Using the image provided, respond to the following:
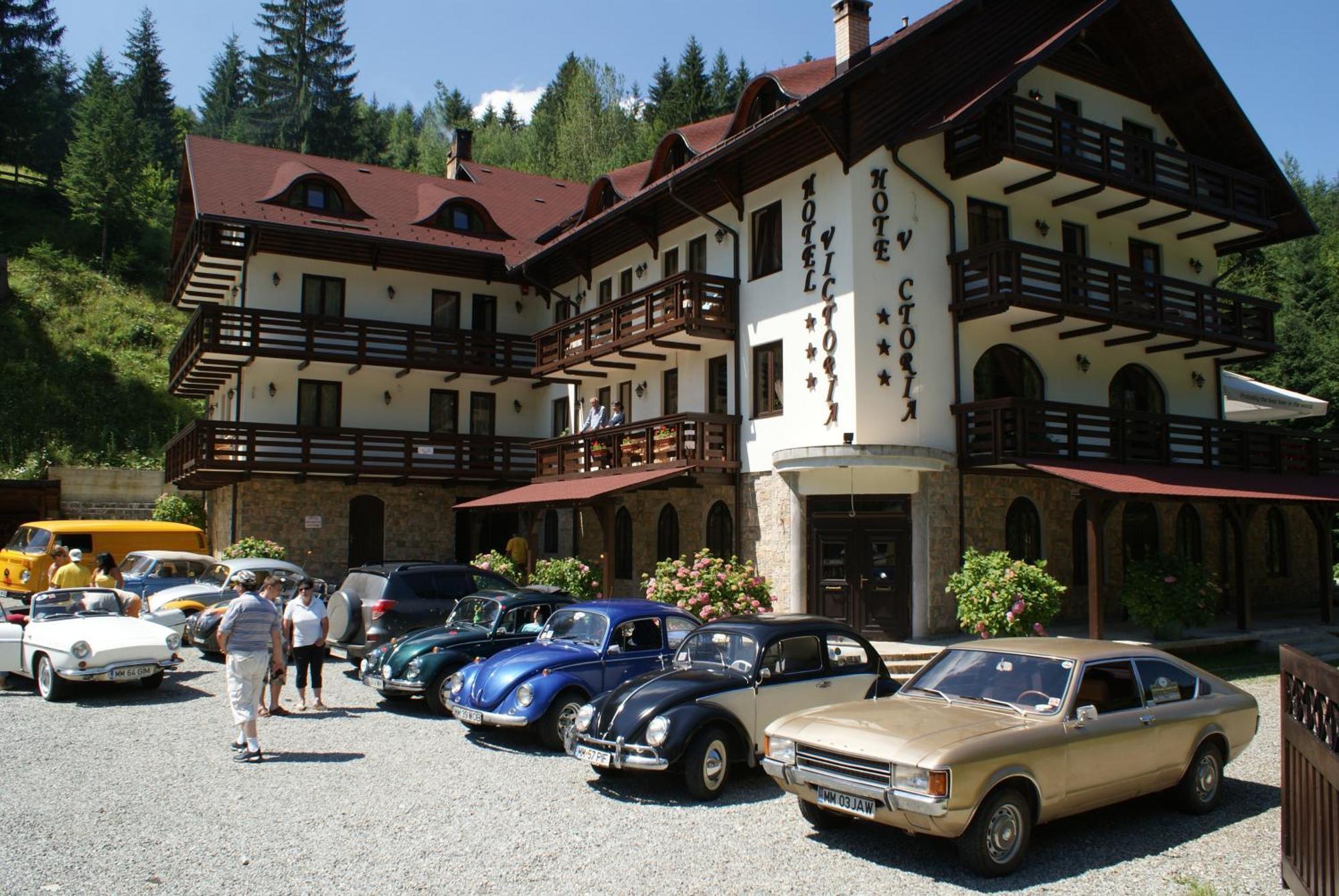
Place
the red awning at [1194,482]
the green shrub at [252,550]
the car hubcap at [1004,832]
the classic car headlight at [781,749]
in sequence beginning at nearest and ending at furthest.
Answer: the car hubcap at [1004,832] → the classic car headlight at [781,749] → the red awning at [1194,482] → the green shrub at [252,550]

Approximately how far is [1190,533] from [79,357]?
144ft

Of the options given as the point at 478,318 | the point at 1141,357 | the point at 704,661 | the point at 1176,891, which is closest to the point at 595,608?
the point at 704,661

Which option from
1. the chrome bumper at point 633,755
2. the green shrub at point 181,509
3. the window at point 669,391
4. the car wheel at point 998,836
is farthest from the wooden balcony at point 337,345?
the car wheel at point 998,836

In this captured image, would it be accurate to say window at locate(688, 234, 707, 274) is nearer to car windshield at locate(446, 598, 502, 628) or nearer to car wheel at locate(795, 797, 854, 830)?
car windshield at locate(446, 598, 502, 628)

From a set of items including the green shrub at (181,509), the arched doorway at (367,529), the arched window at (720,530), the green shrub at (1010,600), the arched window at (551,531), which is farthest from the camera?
the green shrub at (181,509)

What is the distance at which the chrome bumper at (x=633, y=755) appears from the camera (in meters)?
8.67

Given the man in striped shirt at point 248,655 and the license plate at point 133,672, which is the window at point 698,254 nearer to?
the license plate at point 133,672

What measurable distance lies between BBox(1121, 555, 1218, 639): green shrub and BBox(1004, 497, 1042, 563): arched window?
2461mm

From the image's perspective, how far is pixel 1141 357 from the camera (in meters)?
22.3

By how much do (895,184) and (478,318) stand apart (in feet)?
52.2

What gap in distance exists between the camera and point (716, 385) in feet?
71.9

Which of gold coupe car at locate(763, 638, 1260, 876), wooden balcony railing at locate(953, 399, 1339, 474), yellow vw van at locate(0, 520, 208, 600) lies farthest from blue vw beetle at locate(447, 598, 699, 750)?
yellow vw van at locate(0, 520, 208, 600)

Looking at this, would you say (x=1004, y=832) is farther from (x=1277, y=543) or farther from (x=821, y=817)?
(x=1277, y=543)

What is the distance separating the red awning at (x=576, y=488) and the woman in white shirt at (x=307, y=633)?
24.4 feet
